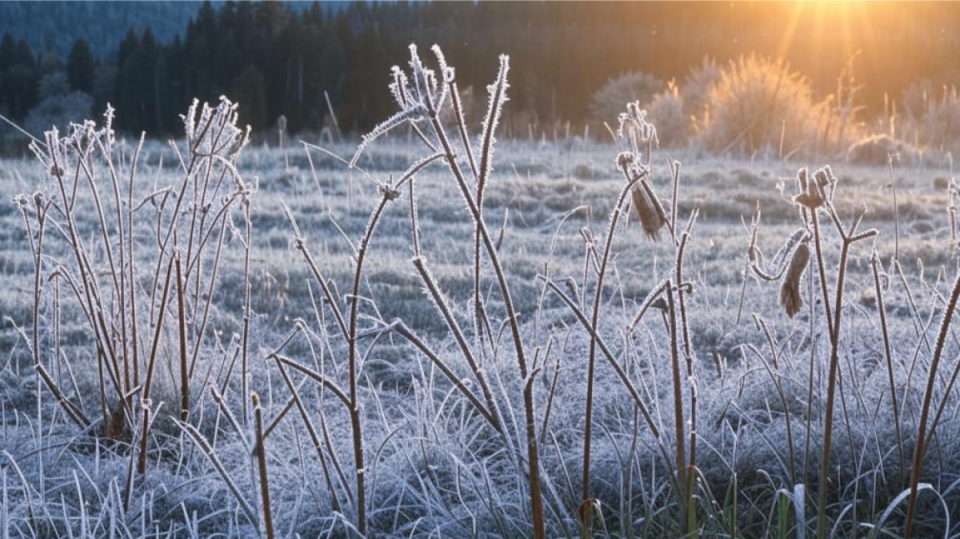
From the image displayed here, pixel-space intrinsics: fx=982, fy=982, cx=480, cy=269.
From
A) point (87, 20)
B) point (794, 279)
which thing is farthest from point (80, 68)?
point (794, 279)

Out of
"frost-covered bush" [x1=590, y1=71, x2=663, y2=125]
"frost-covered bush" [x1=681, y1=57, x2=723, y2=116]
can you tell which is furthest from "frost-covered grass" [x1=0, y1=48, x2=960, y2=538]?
"frost-covered bush" [x1=590, y1=71, x2=663, y2=125]

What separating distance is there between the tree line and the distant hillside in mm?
19812

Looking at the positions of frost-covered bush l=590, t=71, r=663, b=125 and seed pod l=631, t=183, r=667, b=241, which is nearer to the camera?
seed pod l=631, t=183, r=667, b=241

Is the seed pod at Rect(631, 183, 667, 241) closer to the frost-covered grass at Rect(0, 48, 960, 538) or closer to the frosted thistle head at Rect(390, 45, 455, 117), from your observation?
the frost-covered grass at Rect(0, 48, 960, 538)

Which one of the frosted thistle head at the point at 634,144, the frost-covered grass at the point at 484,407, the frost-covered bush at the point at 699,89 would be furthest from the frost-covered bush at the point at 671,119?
the frosted thistle head at the point at 634,144

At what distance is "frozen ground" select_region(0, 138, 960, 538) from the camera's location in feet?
5.79

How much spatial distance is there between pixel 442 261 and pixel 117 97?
36845 millimetres

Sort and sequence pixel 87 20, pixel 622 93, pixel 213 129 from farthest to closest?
pixel 87 20 → pixel 622 93 → pixel 213 129

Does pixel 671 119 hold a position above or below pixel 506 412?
below

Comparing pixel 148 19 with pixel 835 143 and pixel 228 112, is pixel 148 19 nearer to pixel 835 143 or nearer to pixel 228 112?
pixel 835 143

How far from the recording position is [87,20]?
226 ft

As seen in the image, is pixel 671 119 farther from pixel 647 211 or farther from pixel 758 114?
pixel 647 211

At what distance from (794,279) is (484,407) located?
2.53 ft

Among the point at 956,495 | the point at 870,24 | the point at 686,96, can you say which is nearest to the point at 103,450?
the point at 956,495
